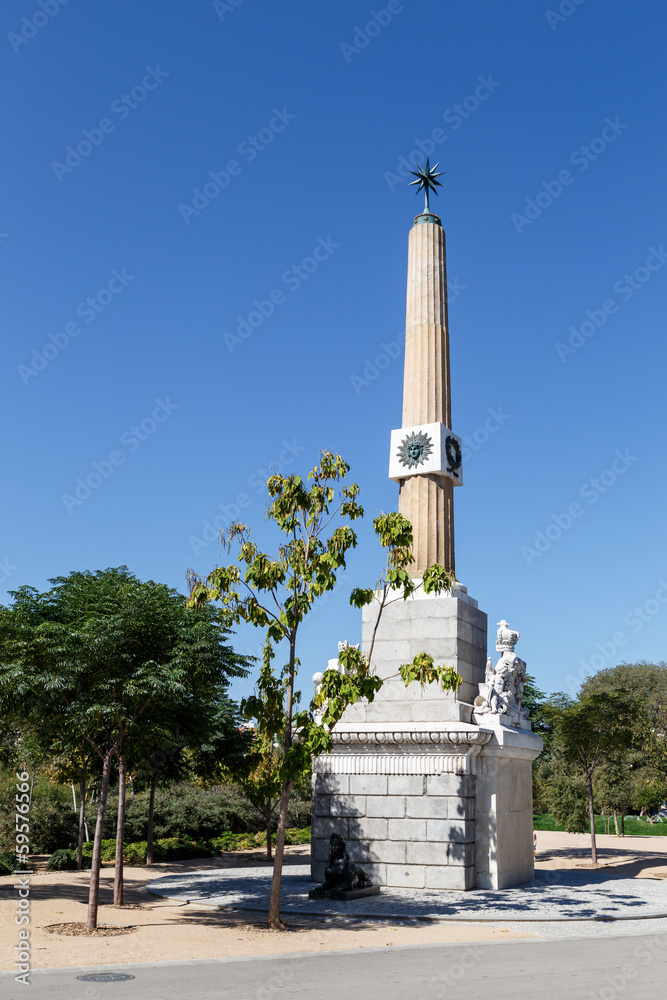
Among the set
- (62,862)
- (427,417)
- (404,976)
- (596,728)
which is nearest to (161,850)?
(62,862)

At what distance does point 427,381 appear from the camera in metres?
21.4

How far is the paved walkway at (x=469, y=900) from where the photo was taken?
1488 cm

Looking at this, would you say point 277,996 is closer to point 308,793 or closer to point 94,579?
point 94,579

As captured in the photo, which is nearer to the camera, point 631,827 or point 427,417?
point 427,417

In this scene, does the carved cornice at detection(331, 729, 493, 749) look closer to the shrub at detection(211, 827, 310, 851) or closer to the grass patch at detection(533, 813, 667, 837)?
the shrub at detection(211, 827, 310, 851)

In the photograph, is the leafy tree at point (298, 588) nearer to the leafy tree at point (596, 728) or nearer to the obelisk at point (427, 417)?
the obelisk at point (427, 417)

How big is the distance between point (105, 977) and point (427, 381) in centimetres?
1513

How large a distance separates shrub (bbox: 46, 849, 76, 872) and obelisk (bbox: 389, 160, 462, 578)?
540 inches

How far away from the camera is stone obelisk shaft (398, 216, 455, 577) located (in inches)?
792

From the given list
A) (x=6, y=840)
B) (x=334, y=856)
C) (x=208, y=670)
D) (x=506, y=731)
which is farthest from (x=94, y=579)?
(x=6, y=840)

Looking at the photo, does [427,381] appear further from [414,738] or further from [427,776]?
[427,776]

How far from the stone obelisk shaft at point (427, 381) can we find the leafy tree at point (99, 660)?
638 cm

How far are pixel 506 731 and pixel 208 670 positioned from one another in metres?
6.64

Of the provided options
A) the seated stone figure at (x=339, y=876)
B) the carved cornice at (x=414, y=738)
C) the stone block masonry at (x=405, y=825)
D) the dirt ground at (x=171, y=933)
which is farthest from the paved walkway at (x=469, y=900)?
the carved cornice at (x=414, y=738)
